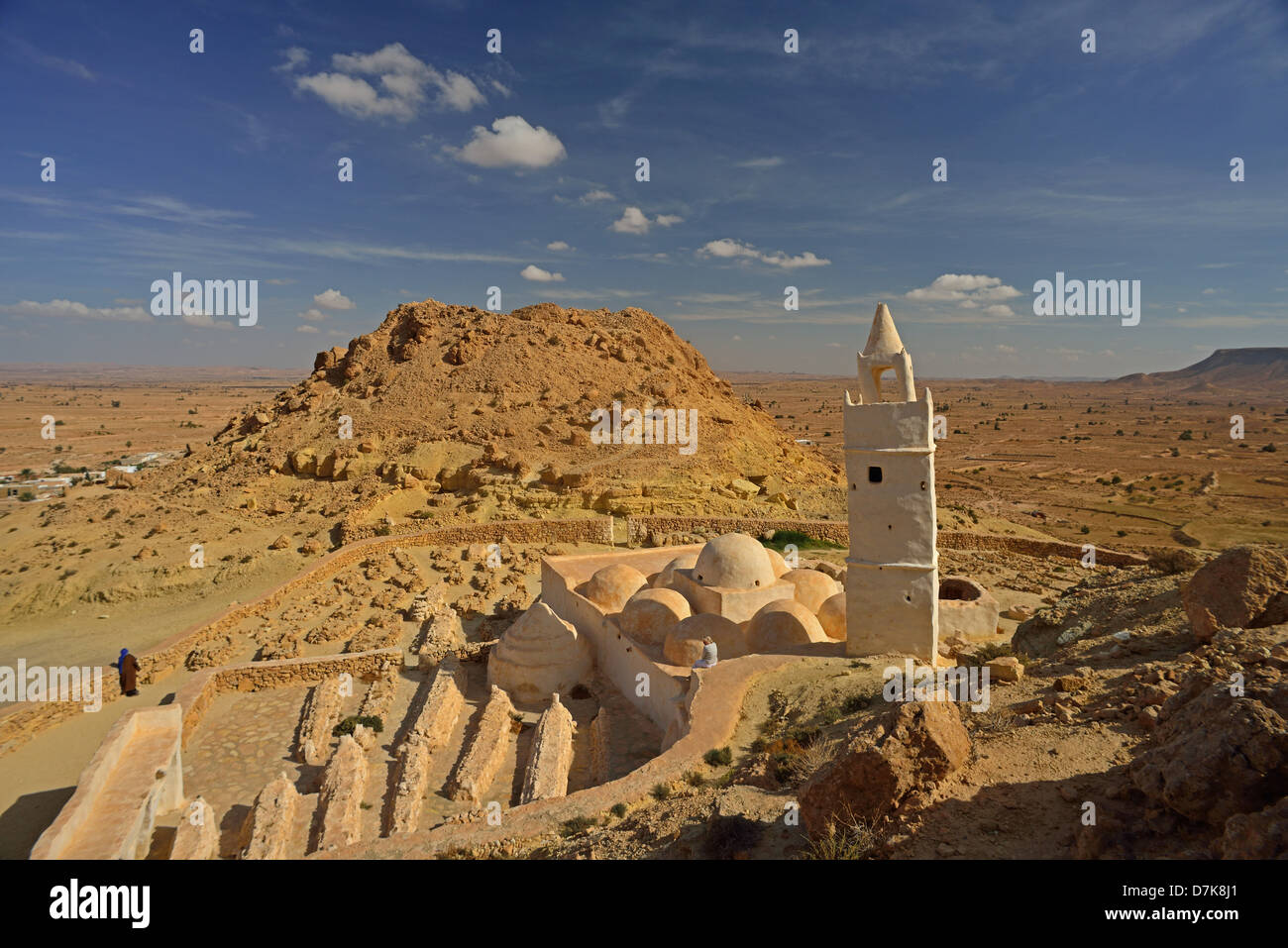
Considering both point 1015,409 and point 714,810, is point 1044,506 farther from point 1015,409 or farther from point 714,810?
point 1015,409

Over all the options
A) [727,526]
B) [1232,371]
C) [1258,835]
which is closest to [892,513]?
[1258,835]

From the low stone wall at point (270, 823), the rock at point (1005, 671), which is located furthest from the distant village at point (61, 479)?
the rock at point (1005, 671)

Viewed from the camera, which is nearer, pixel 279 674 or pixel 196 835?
pixel 196 835

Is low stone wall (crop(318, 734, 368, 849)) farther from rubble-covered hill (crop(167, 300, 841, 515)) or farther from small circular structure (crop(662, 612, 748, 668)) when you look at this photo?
rubble-covered hill (crop(167, 300, 841, 515))

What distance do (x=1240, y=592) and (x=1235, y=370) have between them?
623ft

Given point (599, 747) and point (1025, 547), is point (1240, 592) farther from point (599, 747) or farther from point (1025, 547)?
point (1025, 547)

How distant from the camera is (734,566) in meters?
14.0

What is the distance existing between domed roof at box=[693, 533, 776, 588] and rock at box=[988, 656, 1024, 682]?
15.9 ft

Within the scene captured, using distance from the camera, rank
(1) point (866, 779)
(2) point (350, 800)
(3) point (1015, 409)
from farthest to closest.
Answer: (3) point (1015, 409) → (2) point (350, 800) → (1) point (866, 779)

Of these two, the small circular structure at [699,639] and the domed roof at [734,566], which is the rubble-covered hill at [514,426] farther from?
the small circular structure at [699,639]

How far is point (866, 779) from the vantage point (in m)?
6.19
